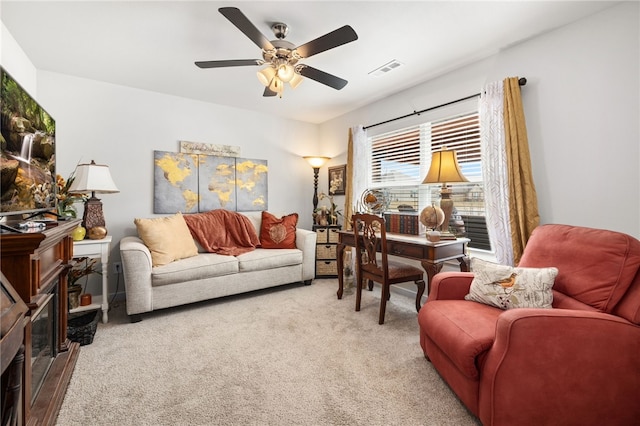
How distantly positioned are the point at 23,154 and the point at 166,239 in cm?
→ 151

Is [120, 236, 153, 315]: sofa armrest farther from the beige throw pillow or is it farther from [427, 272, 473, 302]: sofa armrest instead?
[427, 272, 473, 302]: sofa armrest

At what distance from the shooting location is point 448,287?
1.88 metres

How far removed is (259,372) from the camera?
183cm

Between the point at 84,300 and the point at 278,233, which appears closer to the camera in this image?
the point at 84,300

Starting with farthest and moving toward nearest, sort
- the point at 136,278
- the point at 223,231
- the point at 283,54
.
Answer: the point at 223,231, the point at 136,278, the point at 283,54

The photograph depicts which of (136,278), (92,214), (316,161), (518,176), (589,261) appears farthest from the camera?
(316,161)

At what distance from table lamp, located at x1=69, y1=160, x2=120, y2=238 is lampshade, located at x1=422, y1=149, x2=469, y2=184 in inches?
112

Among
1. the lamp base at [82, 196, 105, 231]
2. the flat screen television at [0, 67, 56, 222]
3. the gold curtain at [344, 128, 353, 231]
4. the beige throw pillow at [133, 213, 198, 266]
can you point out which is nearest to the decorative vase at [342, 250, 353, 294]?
the gold curtain at [344, 128, 353, 231]

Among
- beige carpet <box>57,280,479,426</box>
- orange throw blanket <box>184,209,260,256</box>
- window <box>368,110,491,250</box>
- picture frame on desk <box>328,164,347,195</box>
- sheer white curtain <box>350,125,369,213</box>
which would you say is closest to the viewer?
beige carpet <box>57,280,479,426</box>

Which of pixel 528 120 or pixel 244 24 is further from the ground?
pixel 244 24

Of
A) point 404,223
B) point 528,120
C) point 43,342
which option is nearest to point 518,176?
point 528,120

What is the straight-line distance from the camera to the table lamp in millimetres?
2529

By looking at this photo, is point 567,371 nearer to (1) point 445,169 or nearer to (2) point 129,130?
(1) point 445,169

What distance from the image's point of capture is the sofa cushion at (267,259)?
3164 millimetres
